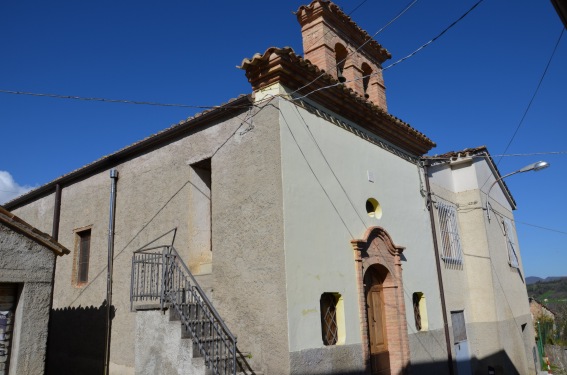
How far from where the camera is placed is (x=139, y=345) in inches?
272

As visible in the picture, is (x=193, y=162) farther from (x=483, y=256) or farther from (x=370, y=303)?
(x=483, y=256)

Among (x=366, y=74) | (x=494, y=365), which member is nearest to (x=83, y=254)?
(x=366, y=74)

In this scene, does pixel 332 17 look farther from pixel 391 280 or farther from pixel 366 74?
pixel 391 280

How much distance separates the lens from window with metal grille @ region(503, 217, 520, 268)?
1394cm

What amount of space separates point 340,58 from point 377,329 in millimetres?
6025

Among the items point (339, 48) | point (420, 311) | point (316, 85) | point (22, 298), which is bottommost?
point (420, 311)

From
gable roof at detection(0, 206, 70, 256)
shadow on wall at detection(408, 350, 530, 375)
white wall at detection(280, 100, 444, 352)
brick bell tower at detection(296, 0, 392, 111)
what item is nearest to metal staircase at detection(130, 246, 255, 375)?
white wall at detection(280, 100, 444, 352)

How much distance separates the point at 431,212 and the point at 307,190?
5.08m

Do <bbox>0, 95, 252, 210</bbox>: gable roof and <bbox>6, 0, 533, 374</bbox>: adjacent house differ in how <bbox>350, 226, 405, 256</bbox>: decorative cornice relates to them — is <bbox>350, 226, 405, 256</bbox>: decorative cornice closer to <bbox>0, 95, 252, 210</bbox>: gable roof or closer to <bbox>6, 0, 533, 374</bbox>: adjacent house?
<bbox>6, 0, 533, 374</bbox>: adjacent house

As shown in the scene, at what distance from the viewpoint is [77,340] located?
32.4 ft

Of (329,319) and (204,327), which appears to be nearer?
(204,327)

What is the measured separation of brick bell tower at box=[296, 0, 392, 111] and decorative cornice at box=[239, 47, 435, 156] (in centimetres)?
79

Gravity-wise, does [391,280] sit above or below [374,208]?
below

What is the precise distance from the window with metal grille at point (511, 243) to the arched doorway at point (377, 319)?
6967 millimetres
